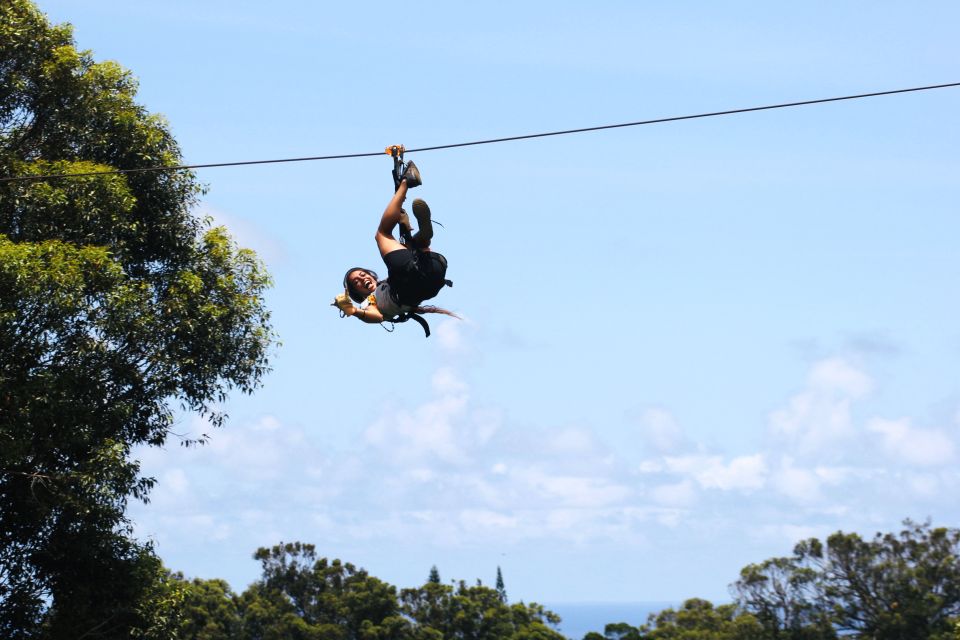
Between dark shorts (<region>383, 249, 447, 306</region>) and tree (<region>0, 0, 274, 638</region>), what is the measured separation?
7.56 meters

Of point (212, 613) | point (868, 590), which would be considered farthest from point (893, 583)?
point (212, 613)

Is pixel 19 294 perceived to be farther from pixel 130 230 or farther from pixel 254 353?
pixel 254 353

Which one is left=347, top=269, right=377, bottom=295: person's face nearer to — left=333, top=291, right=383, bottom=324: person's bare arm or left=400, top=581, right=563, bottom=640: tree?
left=333, top=291, right=383, bottom=324: person's bare arm

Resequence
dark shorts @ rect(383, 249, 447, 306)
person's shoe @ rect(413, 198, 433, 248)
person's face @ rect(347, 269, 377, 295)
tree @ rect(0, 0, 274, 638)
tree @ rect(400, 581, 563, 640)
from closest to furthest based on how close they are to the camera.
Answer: person's shoe @ rect(413, 198, 433, 248) → dark shorts @ rect(383, 249, 447, 306) → person's face @ rect(347, 269, 377, 295) → tree @ rect(0, 0, 274, 638) → tree @ rect(400, 581, 563, 640)

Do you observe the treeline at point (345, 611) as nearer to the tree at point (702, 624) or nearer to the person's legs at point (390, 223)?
the tree at point (702, 624)

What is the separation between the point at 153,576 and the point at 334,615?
122 feet

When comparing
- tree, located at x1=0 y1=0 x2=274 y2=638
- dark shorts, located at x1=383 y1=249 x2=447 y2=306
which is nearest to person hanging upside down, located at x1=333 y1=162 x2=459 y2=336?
dark shorts, located at x1=383 y1=249 x2=447 y2=306

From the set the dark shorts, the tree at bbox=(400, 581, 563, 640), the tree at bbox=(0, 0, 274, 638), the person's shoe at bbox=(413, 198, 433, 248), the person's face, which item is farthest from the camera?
the tree at bbox=(400, 581, 563, 640)

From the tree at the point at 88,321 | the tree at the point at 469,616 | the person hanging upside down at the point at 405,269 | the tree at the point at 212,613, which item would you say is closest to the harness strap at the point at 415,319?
the person hanging upside down at the point at 405,269

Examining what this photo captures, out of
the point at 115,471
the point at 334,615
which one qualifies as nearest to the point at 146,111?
the point at 115,471

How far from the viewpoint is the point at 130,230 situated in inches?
794

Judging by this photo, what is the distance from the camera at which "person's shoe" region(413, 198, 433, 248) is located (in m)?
11.2

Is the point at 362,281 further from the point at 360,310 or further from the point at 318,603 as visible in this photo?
the point at 318,603

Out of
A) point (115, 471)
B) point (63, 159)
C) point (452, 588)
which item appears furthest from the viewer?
point (452, 588)
